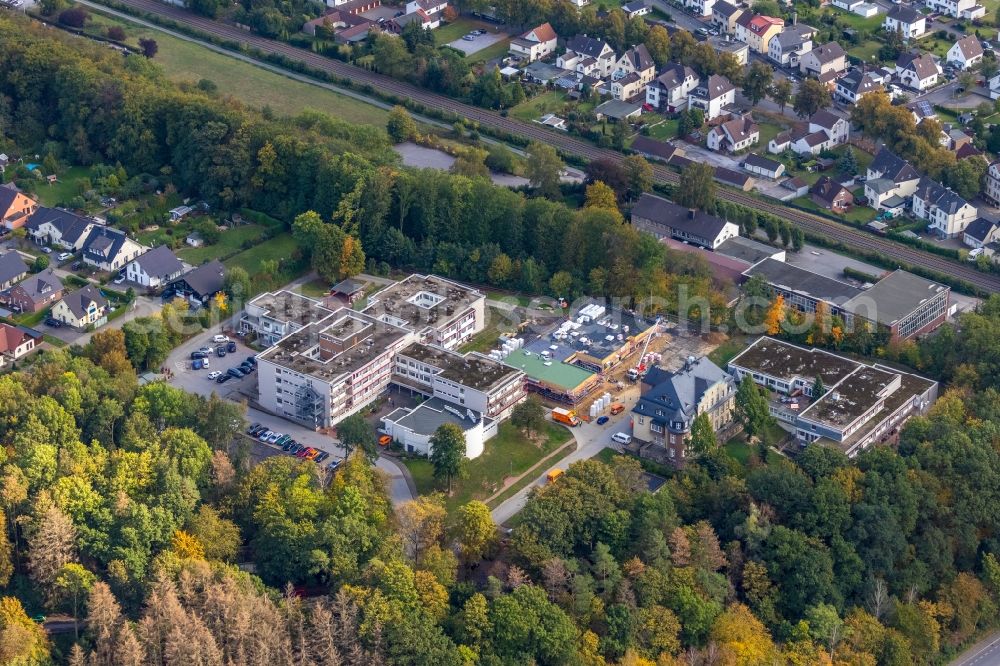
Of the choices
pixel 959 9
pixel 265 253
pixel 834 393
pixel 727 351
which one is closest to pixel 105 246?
pixel 265 253

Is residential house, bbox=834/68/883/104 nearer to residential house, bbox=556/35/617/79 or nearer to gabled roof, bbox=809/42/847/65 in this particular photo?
gabled roof, bbox=809/42/847/65

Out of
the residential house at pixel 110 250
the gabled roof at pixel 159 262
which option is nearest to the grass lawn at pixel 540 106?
the gabled roof at pixel 159 262

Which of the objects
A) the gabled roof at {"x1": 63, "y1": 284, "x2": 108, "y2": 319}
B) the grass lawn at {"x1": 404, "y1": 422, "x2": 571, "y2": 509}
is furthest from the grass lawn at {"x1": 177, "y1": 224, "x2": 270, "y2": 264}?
the grass lawn at {"x1": 404, "y1": 422, "x2": 571, "y2": 509}

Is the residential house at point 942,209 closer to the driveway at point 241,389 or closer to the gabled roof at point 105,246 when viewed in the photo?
the driveway at point 241,389

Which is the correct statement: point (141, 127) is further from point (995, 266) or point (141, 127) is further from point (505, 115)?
point (995, 266)

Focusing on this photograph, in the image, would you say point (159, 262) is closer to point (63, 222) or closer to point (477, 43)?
point (63, 222)

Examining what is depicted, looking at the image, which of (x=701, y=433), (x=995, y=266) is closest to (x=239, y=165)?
(x=701, y=433)
